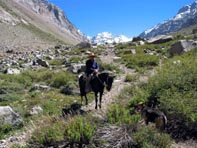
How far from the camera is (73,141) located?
10555 millimetres

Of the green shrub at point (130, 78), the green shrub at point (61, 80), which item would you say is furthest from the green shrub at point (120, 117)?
the green shrub at point (130, 78)

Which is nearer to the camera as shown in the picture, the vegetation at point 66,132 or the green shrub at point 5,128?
the vegetation at point 66,132

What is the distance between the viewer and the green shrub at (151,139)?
10195 millimetres

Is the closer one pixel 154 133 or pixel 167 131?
pixel 154 133

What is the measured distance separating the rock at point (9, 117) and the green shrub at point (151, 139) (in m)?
5.37

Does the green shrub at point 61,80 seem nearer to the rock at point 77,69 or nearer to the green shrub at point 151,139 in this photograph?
the rock at point 77,69

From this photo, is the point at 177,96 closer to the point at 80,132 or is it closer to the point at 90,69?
the point at 80,132

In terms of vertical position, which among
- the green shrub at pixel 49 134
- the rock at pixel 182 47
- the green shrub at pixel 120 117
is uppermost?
the rock at pixel 182 47

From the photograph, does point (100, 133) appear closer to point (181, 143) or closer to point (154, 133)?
point (154, 133)

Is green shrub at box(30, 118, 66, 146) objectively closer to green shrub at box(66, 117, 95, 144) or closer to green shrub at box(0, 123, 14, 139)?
green shrub at box(66, 117, 95, 144)

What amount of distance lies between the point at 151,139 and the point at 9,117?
6023mm

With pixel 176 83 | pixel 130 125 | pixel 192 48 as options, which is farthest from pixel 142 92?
pixel 192 48

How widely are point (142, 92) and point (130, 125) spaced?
4.18 meters

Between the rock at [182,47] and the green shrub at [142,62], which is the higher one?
the rock at [182,47]
